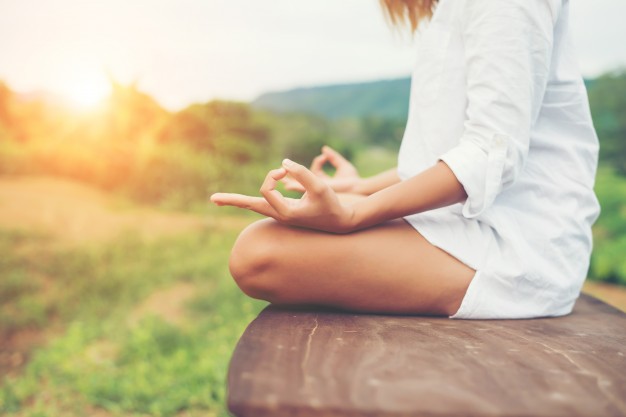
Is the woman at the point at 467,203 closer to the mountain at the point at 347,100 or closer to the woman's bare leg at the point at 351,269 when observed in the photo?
the woman's bare leg at the point at 351,269

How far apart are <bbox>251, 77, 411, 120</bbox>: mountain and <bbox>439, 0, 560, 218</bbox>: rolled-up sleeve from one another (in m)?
6.04

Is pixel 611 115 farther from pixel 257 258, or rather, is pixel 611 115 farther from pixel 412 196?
pixel 257 258

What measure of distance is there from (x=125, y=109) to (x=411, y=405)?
596 cm

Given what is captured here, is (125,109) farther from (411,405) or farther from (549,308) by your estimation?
(411,405)

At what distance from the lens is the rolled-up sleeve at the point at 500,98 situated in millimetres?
1096

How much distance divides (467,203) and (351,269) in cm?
25

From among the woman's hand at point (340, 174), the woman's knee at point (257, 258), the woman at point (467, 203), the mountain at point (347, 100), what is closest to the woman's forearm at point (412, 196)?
the woman at point (467, 203)

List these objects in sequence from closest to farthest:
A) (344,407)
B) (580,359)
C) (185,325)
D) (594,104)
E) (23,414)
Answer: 1. (344,407)
2. (580,359)
3. (23,414)
4. (185,325)
5. (594,104)

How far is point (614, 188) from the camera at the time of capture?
5.02 metres

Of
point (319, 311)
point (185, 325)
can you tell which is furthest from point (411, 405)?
point (185, 325)

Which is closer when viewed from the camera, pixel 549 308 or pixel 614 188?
pixel 549 308

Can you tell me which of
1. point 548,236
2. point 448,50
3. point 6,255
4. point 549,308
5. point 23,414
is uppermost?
point 448,50

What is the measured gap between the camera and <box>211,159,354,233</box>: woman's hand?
39.1 inches

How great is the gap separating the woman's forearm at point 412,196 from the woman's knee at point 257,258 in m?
0.16
